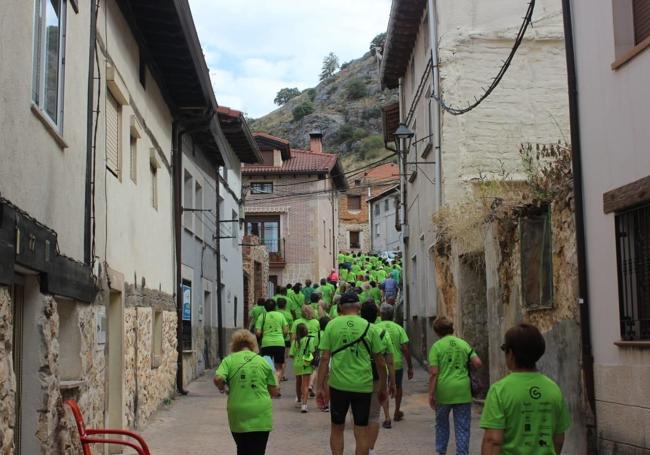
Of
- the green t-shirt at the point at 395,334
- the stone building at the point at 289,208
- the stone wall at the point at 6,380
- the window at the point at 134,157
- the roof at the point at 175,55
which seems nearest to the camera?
the stone wall at the point at 6,380

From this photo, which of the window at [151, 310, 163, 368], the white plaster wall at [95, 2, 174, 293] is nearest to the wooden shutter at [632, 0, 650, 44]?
the white plaster wall at [95, 2, 174, 293]

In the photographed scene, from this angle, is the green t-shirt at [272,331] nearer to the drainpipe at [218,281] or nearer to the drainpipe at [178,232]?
the drainpipe at [178,232]

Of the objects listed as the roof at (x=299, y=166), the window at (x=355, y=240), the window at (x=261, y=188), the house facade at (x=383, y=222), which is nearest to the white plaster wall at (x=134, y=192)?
the roof at (x=299, y=166)

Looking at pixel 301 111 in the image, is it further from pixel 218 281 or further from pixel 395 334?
pixel 395 334

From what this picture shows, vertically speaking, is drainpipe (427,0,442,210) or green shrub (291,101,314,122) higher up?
green shrub (291,101,314,122)

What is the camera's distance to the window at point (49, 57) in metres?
6.82

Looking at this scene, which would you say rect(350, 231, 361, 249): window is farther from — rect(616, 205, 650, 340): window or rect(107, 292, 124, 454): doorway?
rect(616, 205, 650, 340): window

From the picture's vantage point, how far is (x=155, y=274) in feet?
45.3

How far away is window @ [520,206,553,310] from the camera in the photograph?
10.2 metres

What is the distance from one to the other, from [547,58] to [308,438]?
931 cm

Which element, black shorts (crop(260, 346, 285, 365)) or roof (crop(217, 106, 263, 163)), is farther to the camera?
roof (crop(217, 106, 263, 163))

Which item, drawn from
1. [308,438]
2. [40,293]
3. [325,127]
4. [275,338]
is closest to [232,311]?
[275,338]

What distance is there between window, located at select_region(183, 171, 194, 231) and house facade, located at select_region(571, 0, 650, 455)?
33.8 feet

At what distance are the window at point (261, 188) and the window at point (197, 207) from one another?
24.1 m
